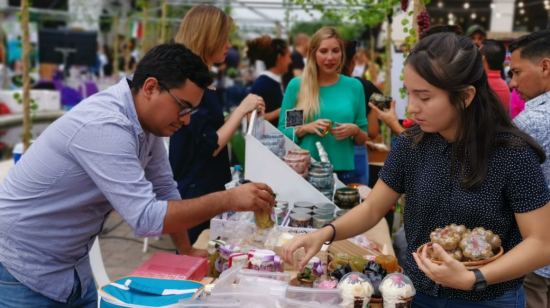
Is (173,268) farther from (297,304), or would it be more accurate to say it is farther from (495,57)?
(495,57)

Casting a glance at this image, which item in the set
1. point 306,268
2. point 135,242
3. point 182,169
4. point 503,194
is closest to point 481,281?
point 503,194

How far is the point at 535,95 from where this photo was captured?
2.74 metres

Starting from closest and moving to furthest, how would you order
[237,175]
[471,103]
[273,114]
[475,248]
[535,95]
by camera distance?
[475,248], [471,103], [535,95], [237,175], [273,114]

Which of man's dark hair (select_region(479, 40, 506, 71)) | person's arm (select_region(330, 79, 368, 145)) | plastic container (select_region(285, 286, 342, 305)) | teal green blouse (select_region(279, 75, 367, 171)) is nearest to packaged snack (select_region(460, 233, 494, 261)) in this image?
plastic container (select_region(285, 286, 342, 305))

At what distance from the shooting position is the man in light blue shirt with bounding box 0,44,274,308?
5.57 ft

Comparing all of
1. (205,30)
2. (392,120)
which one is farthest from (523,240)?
(205,30)

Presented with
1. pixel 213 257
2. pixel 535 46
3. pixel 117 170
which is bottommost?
pixel 213 257

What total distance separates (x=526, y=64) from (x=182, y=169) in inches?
78.2

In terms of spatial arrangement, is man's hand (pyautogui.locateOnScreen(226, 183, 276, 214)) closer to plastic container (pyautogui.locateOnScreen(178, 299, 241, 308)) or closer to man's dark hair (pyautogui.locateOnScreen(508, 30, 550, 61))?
plastic container (pyautogui.locateOnScreen(178, 299, 241, 308))

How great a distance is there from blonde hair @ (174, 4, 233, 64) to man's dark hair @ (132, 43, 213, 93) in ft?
3.84

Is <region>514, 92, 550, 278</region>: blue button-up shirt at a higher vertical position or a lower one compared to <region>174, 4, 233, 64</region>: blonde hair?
lower

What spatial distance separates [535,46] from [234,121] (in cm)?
170

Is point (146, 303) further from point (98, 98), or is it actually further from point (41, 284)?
point (98, 98)

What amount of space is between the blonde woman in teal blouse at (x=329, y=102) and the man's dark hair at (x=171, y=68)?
6.35 ft
